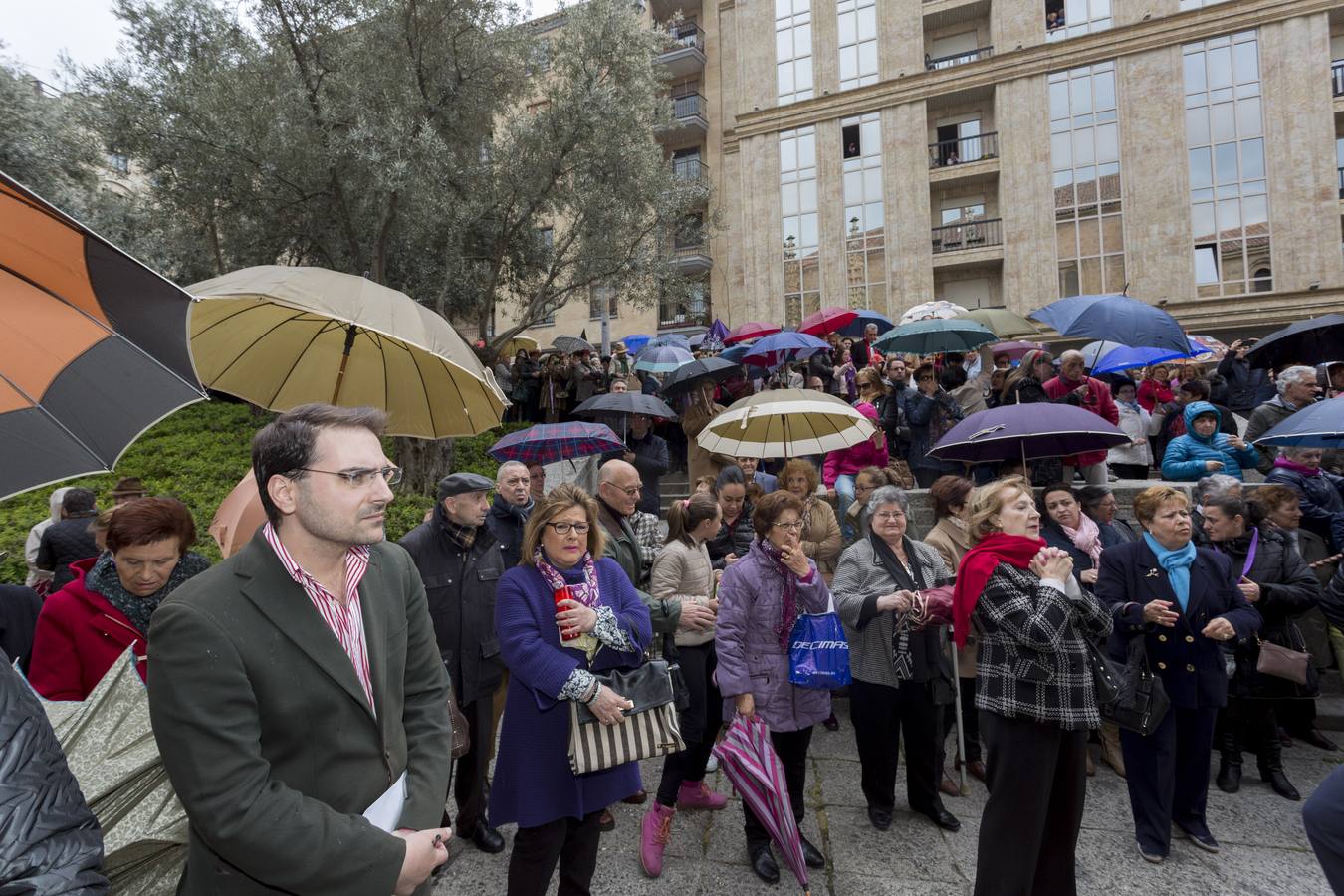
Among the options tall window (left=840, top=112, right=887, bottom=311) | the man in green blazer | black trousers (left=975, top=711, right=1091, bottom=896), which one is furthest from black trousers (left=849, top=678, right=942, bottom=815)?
tall window (left=840, top=112, right=887, bottom=311)

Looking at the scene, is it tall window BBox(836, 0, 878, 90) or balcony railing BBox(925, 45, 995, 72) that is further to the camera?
tall window BBox(836, 0, 878, 90)

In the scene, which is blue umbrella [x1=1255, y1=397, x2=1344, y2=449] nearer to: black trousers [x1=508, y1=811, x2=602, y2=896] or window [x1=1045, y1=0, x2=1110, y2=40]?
black trousers [x1=508, y1=811, x2=602, y2=896]

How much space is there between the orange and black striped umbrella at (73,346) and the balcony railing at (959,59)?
29.7 m

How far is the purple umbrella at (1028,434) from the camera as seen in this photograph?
16.9ft

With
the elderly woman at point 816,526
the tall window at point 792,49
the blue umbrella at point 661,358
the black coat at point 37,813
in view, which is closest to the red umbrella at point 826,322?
the blue umbrella at point 661,358

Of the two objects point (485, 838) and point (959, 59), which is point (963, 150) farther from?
point (485, 838)

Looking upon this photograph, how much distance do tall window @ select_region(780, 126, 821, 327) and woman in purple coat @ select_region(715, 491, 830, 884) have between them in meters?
24.5

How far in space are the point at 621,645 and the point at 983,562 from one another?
171cm

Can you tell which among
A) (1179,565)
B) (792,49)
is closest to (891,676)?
(1179,565)

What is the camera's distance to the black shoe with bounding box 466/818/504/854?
4.02m

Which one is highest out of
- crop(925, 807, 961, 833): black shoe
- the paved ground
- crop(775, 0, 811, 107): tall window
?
crop(775, 0, 811, 107): tall window

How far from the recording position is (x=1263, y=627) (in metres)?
4.70

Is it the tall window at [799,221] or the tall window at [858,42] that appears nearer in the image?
the tall window at [858,42]

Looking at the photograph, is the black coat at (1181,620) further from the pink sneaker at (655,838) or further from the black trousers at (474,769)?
the black trousers at (474,769)
